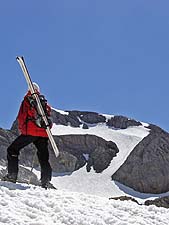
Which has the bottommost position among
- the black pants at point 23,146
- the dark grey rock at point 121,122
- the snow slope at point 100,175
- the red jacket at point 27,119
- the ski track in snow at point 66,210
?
the ski track in snow at point 66,210

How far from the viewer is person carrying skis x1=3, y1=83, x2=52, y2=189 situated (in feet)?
37.6

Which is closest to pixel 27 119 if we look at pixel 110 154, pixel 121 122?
pixel 110 154

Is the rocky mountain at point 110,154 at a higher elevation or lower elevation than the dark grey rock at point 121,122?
lower

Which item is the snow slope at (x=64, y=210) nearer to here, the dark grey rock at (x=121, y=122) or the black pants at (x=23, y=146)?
the black pants at (x=23, y=146)

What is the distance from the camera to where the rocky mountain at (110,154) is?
123m

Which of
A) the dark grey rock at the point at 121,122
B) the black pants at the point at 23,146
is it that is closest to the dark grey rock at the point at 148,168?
the dark grey rock at the point at 121,122

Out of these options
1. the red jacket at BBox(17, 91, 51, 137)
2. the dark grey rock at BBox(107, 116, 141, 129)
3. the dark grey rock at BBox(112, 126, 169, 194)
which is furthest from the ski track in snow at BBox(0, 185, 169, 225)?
the dark grey rock at BBox(107, 116, 141, 129)

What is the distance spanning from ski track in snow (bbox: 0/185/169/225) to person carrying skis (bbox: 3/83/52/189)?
109 cm

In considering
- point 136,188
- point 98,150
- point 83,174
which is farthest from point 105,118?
point 136,188

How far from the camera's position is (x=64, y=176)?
132m

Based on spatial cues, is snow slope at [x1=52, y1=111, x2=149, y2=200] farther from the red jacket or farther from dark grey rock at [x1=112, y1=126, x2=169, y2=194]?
the red jacket

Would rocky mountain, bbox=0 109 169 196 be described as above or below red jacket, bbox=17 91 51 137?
above

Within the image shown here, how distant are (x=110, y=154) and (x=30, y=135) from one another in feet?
431

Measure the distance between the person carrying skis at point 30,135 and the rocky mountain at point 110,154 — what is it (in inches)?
3852
